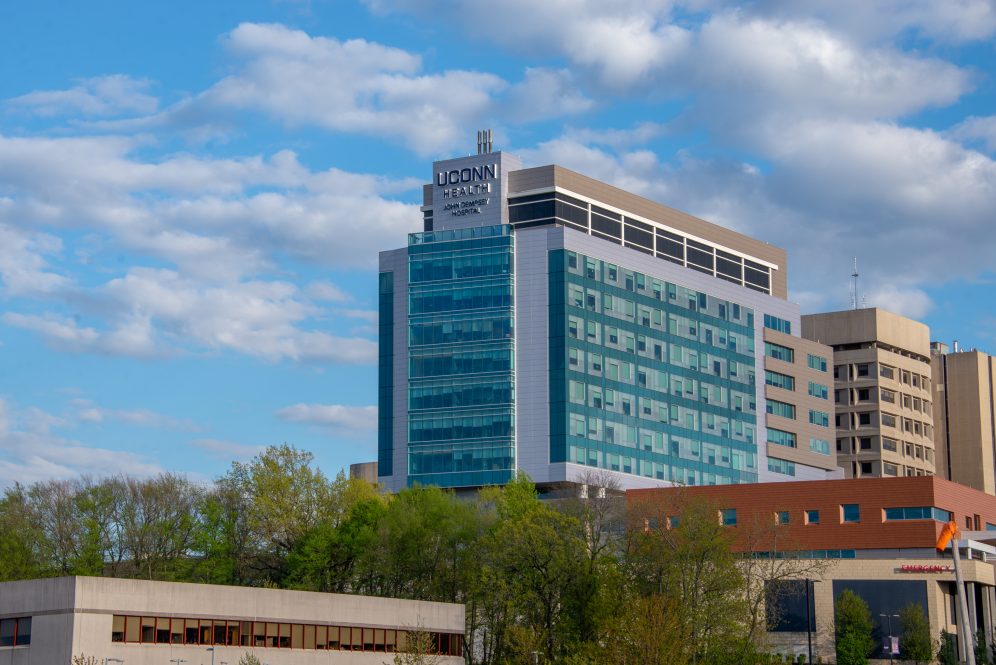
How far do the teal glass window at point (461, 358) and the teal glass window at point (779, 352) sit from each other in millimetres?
41705

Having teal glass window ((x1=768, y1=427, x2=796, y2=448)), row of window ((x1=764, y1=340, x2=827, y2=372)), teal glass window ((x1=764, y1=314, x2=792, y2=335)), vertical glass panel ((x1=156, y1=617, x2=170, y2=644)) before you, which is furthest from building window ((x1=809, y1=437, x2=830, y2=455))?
vertical glass panel ((x1=156, y1=617, x2=170, y2=644))

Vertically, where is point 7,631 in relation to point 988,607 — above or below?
below

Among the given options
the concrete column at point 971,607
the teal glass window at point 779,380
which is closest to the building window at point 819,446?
the teal glass window at point 779,380

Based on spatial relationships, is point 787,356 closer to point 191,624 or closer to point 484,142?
point 484,142

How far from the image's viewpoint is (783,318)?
633ft

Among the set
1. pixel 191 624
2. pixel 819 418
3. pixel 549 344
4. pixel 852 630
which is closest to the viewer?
pixel 191 624

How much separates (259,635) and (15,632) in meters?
14.0

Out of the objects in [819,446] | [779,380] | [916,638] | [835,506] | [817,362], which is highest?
[817,362]

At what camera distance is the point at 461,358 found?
16412 cm

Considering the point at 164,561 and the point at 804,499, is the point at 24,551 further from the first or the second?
the point at 804,499

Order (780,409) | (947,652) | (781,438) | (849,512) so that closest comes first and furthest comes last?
(947,652) → (849,512) → (781,438) → (780,409)

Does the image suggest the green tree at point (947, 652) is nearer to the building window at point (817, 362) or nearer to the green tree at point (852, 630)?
the green tree at point (852, 630)

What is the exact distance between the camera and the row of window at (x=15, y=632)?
269ft

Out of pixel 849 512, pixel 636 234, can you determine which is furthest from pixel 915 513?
pixel 636 234
